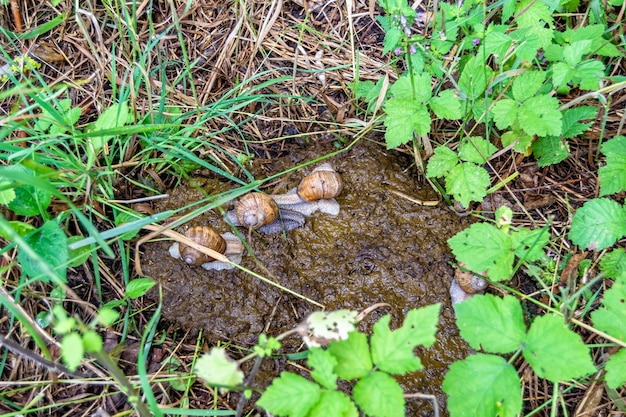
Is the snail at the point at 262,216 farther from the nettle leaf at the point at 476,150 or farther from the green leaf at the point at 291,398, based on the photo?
the green leaf at the point at 291,398

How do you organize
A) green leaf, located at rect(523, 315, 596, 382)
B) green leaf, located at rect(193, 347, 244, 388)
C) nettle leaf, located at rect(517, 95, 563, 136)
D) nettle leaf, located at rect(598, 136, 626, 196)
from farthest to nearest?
1. nettle leaf, located at rect(598, 136, 626, 196)
2. nettle leaf, located at rect(517, 95, 563, 136)
3. green leaf, located at rect(523, 315, 596, 382)
4. green leaf, located at rect(193, 347, 244, 388)

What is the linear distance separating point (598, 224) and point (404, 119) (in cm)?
116

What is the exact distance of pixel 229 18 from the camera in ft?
10.3

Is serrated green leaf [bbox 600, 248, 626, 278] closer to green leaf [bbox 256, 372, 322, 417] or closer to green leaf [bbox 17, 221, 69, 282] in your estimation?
green leaf [bbox 256, 372, 322, 417]

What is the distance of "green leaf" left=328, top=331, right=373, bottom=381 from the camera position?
1.79 meters

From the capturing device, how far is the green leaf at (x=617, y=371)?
2121mm

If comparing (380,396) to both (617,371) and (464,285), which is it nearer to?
A: (464,285)

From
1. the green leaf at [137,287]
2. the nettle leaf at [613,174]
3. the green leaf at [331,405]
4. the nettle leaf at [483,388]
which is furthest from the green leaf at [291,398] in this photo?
the nettle leaf at [613,174]

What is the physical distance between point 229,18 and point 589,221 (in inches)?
96.9

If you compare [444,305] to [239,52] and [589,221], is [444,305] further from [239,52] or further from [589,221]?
[239,52]

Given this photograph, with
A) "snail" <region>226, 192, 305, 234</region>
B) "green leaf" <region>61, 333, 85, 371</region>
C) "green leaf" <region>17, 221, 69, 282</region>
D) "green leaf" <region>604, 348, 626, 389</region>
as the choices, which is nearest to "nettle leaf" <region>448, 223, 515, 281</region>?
"green leaf" <region>604, 348, 626, 389</region>

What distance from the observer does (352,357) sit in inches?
70.7

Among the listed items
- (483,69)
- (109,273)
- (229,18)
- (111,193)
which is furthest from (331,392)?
(229,18)

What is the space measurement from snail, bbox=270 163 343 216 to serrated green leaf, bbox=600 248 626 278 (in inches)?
58.0
